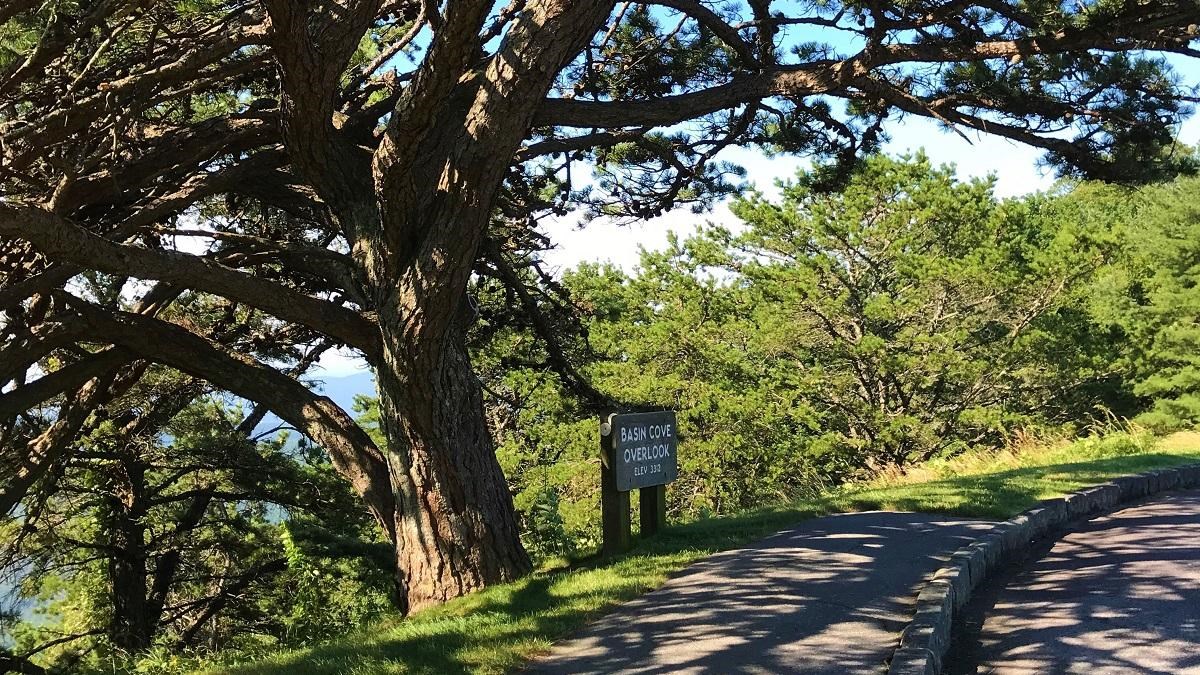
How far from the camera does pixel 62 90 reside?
23.0ft

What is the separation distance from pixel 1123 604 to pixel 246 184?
7.55m

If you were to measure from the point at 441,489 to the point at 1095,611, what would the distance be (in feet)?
14.7

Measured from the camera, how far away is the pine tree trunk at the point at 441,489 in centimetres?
688

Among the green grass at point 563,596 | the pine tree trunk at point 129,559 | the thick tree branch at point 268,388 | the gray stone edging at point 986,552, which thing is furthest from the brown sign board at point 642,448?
the pine tree trunk at point 129,559

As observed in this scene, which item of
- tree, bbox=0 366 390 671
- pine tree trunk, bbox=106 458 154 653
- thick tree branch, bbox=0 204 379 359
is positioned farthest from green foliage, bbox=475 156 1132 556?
thick tree branch, bbox=0 204 379 359

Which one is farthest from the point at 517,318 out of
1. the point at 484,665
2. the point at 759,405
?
the point at 759,405

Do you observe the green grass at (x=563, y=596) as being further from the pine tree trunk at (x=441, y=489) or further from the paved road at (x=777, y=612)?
the pine tree trunk at (x=441, y=489)

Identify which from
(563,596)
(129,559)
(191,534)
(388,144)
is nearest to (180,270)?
(388,144)

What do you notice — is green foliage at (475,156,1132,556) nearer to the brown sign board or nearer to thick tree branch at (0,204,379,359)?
the brown sign board

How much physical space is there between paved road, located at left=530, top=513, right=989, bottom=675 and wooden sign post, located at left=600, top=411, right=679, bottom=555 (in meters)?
0.90

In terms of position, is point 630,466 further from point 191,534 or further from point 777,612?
point 191,534

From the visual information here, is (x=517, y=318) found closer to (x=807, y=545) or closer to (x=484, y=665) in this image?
(x=807, y=545)

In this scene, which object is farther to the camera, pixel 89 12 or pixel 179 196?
pixel 179 196

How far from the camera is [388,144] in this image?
242 inches
